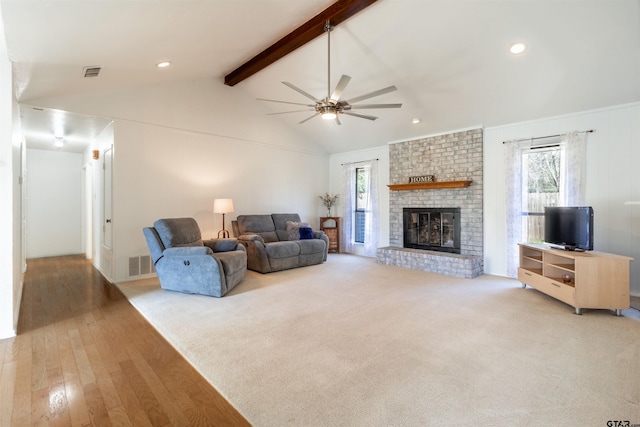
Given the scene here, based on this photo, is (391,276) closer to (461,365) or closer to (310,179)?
(461,365)

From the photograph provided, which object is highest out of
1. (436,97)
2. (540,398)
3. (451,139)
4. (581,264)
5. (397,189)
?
(436,97)

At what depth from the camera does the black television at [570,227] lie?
3.67 m

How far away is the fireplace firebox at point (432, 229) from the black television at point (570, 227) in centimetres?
164

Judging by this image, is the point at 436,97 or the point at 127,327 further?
the point at 436,97

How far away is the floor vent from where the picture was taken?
15.9ft

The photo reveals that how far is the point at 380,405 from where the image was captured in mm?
1823

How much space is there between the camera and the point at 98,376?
6.97 ft

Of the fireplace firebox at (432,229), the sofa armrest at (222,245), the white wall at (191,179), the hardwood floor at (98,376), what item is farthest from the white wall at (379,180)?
the hardwood floor at (98,376)

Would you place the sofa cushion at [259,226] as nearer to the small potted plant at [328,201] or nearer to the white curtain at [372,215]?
the small potted plant at [328,201]

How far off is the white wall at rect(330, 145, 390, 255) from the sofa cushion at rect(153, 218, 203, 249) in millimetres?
3905

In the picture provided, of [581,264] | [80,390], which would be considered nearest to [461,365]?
[581,264]

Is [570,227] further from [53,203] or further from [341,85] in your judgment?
[53,203]

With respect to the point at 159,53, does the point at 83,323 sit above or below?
below

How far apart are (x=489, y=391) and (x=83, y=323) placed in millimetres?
3715
